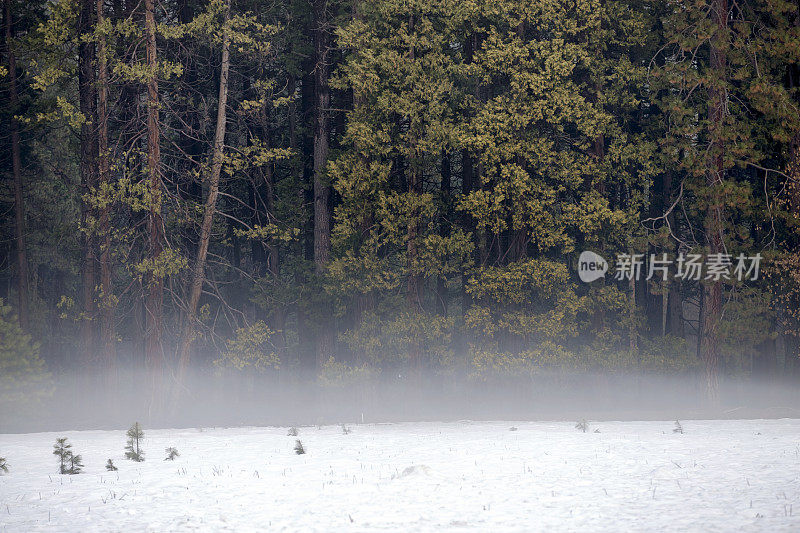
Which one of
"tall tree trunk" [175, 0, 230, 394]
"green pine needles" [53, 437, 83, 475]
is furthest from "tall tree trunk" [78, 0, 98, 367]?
"green pine needles" [53, 437, 83, 475]

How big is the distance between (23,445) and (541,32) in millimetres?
19967

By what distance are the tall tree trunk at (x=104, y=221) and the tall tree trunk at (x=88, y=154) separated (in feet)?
0.70

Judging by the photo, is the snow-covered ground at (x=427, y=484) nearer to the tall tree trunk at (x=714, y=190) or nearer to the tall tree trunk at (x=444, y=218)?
the tall tree trunk at (x=714, y=190)

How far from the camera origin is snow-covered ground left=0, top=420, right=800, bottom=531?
400 inches

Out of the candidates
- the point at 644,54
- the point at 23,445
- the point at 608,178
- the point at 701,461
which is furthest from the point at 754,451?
the point at 644,54

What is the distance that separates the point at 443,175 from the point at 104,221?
11.0 metres

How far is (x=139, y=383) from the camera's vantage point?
27.7 meters

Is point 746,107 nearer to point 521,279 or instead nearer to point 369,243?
point 521,279

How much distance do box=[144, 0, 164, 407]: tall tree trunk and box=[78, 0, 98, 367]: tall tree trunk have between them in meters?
1.78

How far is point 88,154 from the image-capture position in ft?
84.6

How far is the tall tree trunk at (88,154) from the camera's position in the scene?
1005 inches

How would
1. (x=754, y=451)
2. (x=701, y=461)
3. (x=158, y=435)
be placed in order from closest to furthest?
(x=701, y=461) < (x=754, y=451) < (x=158, y=435)

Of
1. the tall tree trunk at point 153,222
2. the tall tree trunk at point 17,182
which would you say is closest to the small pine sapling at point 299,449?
the tall tree trunk at point 153,222

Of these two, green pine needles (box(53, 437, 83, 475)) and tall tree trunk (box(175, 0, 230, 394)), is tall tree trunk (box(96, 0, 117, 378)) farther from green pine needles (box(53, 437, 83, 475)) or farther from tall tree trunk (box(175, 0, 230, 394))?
green pine needles (box(53, 437, 83, 475))
